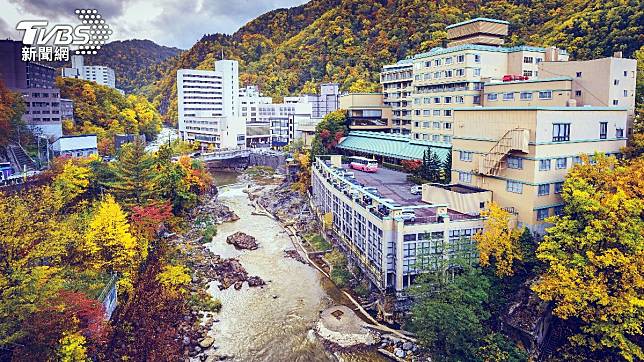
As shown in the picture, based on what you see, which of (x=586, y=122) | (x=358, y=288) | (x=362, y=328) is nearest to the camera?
(x=362, y=328)

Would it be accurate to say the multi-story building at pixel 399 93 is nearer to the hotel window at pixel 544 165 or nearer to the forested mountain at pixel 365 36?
the forested mountain at pixel 365 36

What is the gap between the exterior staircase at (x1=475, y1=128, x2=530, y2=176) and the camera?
2039 centimetres

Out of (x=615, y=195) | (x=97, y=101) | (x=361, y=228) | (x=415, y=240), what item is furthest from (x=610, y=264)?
(x=97, y=101)

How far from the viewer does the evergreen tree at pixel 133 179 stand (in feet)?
94.2

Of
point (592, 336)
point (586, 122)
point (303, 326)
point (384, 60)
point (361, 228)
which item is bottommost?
point (303, 326)

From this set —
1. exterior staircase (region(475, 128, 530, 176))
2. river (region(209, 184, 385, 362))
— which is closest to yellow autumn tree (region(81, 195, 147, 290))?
river (region(209, 184, 385, 362))

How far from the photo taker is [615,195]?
16.2m

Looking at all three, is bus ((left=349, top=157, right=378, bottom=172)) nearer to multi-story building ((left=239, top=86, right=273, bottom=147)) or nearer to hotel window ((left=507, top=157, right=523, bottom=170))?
hotel window ((left=507, top=157, right=523, bottom=170))

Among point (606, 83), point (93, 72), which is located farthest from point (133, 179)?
point (93, 72)

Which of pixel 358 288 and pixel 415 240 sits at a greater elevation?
pixel 415 240

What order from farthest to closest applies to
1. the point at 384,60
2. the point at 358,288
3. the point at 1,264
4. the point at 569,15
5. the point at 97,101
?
the point at 384,60 → the point at 97,101 → the point at 569,15 → the point at 358,288 → the point at 1,264

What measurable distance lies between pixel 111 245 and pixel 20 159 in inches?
854

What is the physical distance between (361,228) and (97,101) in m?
46.6

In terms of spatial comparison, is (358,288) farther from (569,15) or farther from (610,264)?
→ (569,15)
